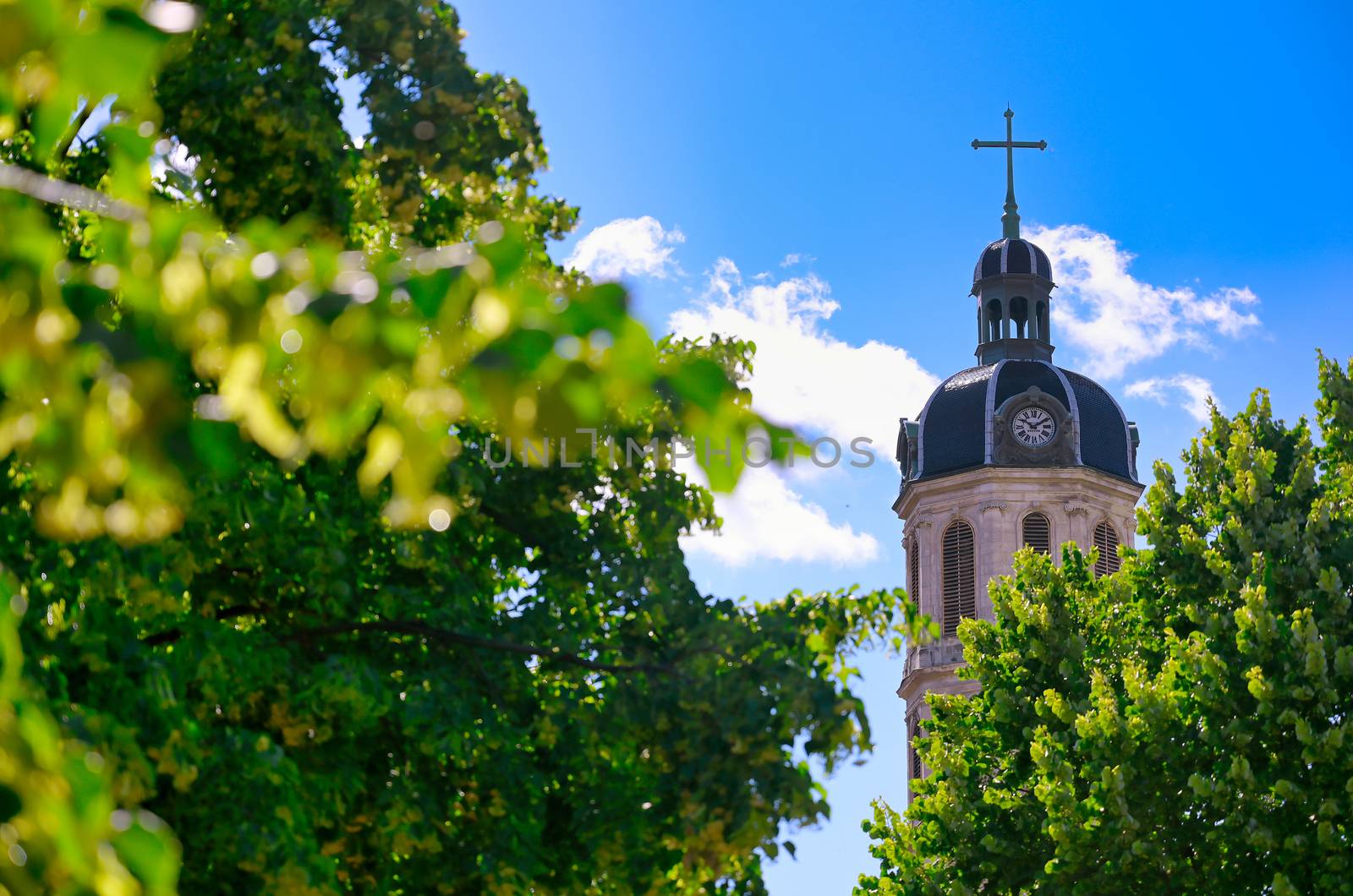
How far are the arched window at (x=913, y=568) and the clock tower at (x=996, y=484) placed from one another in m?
0.07

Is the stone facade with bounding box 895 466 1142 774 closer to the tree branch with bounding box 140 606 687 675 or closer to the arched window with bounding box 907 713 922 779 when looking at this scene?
the arched window with bounding box 907 713 922 779

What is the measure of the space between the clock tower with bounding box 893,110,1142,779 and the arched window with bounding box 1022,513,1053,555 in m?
0.03

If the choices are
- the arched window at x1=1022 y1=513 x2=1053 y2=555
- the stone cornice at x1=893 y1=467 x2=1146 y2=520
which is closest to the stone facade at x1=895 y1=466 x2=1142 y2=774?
the stone cornice at x1=893 y1=467 x2=1146 y2=520

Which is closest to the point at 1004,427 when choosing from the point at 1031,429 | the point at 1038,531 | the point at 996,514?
the point at 1031,429

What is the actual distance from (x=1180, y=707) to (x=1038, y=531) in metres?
42.0

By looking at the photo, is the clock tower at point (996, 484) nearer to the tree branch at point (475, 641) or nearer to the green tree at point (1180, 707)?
the green tree at point (1180, 707)

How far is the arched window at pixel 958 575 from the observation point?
220 feet

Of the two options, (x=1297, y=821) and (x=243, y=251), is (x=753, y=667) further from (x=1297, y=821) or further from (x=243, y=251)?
(x=1297, y=821)

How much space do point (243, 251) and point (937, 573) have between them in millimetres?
65725

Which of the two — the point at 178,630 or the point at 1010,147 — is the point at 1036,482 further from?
the point at 178,630

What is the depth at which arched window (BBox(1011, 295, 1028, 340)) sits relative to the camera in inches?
2815

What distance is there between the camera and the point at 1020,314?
A: 7162cm

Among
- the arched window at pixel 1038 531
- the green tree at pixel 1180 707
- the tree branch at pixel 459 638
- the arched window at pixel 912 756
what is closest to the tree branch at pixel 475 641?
the tree branch at pixel 459 638

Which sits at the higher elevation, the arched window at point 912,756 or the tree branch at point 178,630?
the arched window at point 912,756
